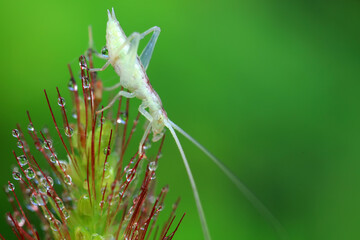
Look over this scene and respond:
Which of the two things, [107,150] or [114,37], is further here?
[114,37]

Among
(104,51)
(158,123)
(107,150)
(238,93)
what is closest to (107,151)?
(107,150)

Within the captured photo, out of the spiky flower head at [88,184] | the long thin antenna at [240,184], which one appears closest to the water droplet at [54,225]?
the spiky flower head at [88,184]

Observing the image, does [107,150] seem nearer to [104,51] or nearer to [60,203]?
[60,203]

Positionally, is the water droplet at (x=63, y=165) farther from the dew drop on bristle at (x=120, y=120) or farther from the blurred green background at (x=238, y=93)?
the blurred green background at (x=238, y=93)

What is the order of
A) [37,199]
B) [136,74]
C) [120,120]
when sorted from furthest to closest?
[136,74], [120,120], [37,199]

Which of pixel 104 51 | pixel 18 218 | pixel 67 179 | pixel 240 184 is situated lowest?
pixel 18 218

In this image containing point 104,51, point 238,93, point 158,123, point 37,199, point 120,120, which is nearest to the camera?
point 37,199
